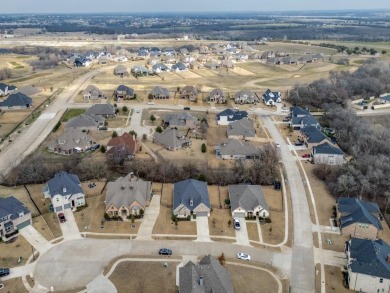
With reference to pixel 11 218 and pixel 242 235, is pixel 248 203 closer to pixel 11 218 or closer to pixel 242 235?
pixel 242 235

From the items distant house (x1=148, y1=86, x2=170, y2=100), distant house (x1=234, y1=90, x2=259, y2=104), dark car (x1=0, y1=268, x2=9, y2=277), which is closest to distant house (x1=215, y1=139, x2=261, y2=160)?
distant house (x1=234, y1=90, x2=259, y2=104)

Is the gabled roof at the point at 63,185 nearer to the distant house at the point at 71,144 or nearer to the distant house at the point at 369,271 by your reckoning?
the distant house at the point at 71,144

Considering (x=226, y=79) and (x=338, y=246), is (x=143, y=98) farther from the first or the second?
(x=338, y=246)

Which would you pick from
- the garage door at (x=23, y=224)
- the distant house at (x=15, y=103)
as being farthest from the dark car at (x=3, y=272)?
the distant house at (x=15, y=103)

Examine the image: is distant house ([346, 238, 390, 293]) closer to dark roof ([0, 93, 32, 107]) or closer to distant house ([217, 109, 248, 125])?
distant house ([217, 109, 248, 125])

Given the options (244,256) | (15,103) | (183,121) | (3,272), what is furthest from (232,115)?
(3,272)
